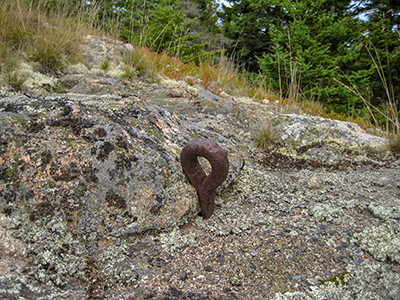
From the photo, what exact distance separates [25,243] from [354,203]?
Answer: 2.27 m

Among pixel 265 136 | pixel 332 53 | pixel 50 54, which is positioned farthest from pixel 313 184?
pixel 332 53

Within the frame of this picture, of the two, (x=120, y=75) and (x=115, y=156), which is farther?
(x=120, y=75)

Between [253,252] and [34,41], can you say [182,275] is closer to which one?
[253,252]

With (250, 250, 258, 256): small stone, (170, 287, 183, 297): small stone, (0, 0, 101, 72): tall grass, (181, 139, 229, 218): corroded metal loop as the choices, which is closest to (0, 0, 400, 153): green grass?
(0, 0, 101, 72): tall grass

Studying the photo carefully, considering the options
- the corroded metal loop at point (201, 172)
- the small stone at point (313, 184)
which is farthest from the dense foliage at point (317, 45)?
the corroded metal loop at point (201, 172)

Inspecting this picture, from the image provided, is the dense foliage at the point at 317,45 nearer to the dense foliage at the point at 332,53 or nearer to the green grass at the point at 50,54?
the dense foliage at the point at 332,53

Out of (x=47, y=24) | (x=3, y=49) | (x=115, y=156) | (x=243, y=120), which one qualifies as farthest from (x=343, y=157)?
(x=47, y=24)

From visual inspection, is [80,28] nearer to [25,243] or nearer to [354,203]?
[25,243]

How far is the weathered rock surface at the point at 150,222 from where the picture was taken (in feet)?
4.52

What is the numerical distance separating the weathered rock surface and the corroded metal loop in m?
0.07

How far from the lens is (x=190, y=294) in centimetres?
136

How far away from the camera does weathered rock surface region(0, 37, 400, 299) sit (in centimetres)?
138

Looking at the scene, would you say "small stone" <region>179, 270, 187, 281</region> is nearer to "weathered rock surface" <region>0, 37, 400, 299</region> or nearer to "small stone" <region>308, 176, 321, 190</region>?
"weathered rock surface" <region>0, 37, 400, 299</region>

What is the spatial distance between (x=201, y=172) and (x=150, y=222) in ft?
1.68
